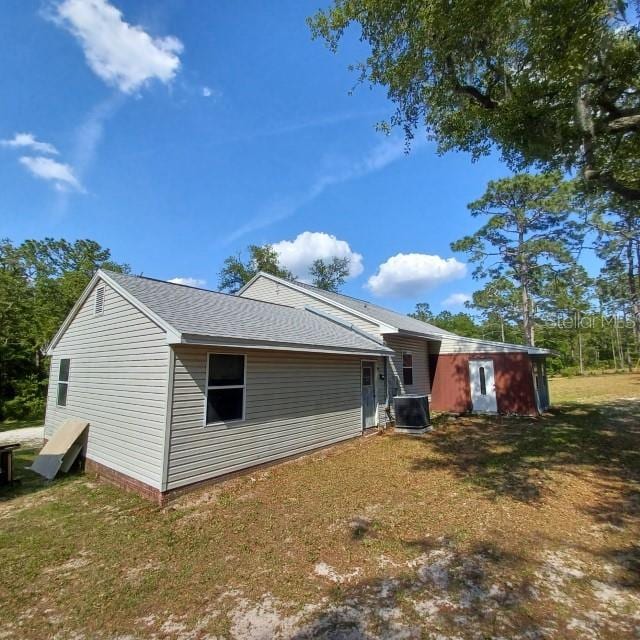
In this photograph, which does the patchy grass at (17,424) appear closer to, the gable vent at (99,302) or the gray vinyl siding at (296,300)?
the gable vent at (99,302)

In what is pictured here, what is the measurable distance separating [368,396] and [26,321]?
18.6 meters

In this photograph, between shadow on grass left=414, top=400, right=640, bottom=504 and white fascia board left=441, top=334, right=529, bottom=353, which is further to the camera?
white fascia board left=441, top=334, right=529, bottom=353

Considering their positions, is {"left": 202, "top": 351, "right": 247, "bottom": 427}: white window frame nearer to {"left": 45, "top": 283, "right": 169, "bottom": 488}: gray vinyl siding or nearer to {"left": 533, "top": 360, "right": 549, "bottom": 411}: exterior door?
{"left": 45, "top": 283, "right": 169, "bottom": 488}: gray vinyl siding

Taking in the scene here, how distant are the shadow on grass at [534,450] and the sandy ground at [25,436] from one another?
444 inches

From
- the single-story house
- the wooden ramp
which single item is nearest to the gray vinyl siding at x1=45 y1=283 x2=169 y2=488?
the single-story house

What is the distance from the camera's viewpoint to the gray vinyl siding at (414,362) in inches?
494

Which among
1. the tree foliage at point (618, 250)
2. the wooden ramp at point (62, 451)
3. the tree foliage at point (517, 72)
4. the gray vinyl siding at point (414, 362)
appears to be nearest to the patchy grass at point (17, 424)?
the wooden ramp at point (62, 451)

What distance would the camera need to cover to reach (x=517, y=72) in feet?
23.4

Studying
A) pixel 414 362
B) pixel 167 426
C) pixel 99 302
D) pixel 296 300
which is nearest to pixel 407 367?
pixel 414 362

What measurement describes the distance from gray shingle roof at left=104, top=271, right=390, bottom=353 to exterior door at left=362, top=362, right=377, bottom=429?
0.77 meters

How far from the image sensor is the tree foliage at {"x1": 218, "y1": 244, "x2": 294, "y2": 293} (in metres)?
31.1

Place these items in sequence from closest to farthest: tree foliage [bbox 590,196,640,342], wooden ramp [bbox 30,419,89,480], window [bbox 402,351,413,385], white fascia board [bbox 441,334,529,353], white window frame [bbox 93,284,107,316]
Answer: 1. wooden ramp [bbox 30,419,89,480]
2. white window frame [bbox 93,284,107,316]
3. white fascia board [bbox 441,334,529,353]
4. window [bbox 402,351,413,385]
5. tree foliage [bbox 590,196,640,342]

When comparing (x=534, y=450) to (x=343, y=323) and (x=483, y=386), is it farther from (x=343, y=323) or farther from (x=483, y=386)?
(x=343, y=323)

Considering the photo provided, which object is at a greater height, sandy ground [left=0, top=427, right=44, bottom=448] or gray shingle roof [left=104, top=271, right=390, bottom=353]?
gray shingle roof [left=104, top=271, right=390, bottom=353]
